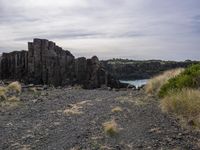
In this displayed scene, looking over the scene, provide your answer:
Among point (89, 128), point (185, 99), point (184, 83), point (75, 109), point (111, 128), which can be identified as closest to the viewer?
point (111, 128)

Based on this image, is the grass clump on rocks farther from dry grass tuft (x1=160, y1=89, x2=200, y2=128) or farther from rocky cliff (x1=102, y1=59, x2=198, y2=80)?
rocky cliff (x1=102, y1=59, x2=198, y2=80)

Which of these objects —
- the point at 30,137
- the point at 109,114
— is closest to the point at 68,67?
the point at 109,114

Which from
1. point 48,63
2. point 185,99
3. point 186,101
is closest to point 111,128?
point 186,101

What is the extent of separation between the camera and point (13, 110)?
20141 millimetres

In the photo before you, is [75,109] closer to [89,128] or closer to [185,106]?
[89,128]

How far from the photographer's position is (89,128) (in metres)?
14.5

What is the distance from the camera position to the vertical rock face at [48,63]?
144 feet

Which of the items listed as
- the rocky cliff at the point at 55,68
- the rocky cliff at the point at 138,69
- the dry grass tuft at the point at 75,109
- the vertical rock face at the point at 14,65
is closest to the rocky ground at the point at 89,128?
the dry grass tuft at the point at 75,109

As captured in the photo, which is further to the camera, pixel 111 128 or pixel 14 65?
pixel 14 65

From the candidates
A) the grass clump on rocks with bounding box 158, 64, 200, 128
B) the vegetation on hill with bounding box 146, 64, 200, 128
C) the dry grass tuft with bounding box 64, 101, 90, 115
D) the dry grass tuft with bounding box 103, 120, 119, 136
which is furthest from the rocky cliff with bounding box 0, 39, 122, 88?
the dry grass tuft with bounding box 103, 120, 119, 136

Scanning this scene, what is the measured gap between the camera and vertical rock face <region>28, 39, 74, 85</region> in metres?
43.8

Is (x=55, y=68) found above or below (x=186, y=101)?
above

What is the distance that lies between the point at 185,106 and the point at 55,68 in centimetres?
2952

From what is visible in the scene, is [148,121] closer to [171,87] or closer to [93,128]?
[93,128]
